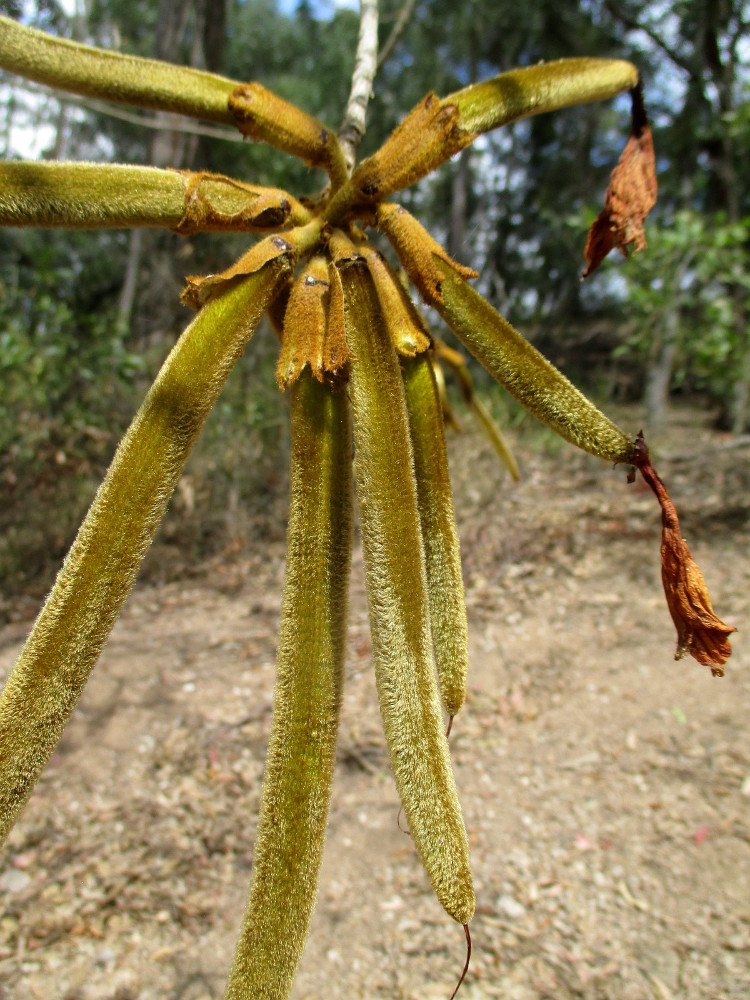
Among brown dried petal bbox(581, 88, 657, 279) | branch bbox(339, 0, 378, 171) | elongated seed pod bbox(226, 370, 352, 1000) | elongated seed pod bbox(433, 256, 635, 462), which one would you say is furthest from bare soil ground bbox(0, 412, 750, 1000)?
branch bbox(339, 0, 378, 171)

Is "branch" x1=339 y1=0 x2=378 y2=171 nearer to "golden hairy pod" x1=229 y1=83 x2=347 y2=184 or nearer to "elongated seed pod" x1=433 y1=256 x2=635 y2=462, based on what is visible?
"golden hairy pod" x1=229 y1=83 x2=347 y2=184

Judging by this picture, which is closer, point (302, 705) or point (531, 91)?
point (302, 705)

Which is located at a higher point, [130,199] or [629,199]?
[629,199]

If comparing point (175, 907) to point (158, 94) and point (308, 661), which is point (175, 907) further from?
point (158, 94)

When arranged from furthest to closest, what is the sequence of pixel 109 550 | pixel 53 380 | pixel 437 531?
pixel 53 380 < pixel 437 531 < pixel 109 550

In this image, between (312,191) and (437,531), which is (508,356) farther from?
(312,191)

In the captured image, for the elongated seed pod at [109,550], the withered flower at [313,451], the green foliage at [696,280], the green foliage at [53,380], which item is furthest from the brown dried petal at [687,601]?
the green foliage at [696,280]

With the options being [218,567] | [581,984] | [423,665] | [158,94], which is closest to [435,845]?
[423,665]

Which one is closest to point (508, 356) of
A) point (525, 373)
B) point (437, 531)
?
point (525, 373)

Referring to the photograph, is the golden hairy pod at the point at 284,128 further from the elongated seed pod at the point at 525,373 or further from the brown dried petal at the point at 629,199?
the brown dried petal at the point at 629,199
